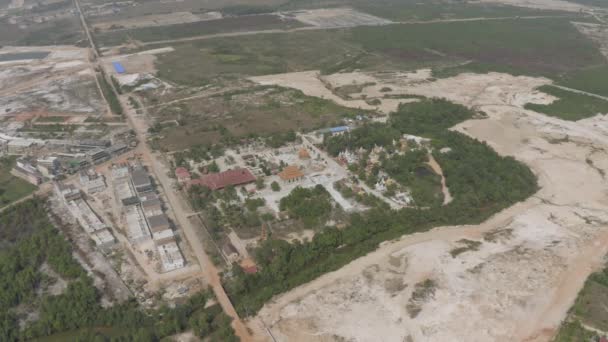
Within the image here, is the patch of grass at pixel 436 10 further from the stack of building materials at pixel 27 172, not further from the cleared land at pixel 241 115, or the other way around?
the stack of building materials at pixel 27 172

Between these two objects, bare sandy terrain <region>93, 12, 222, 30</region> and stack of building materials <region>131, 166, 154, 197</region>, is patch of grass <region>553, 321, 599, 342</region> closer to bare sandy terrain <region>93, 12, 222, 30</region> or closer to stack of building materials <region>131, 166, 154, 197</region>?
stack of building materials <region>131, 166, 154, 197</region>

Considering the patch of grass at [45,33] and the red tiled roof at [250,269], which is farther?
the patch of grass at [45,33]

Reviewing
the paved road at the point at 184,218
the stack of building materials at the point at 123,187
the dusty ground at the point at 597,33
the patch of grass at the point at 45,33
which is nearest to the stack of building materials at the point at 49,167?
the stack of building materials at the point at 123,187

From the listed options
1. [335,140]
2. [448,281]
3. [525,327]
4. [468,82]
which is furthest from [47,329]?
[468,82]

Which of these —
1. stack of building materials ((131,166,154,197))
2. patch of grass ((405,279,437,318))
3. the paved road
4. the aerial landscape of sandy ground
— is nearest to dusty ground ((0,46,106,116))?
the aerial landscape of sandy ground

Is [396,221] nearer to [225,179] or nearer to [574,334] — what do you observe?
[574,334]

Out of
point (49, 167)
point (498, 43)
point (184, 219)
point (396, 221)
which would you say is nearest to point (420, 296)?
point (396, 221)
